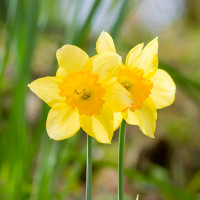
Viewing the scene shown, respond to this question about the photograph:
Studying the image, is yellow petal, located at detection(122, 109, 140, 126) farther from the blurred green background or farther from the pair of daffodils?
the blurred green background

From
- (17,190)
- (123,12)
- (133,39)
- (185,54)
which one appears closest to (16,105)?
(17,190)

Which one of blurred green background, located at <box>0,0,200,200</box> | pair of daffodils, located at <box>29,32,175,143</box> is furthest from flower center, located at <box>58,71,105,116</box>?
blurred green background, located at <box>0,0,200,200</box>

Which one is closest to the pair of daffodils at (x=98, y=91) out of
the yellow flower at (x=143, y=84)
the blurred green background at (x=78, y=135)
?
the yellow flower at (x=143, y=84)

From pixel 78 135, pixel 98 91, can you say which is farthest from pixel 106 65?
pixel 78 135

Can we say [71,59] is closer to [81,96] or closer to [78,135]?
[81,96]

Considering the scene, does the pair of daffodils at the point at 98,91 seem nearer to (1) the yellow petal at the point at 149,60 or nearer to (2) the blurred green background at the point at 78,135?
(1) the yellow petal at the point at 149,60

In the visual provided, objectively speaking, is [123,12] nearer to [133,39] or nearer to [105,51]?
[105,51]
